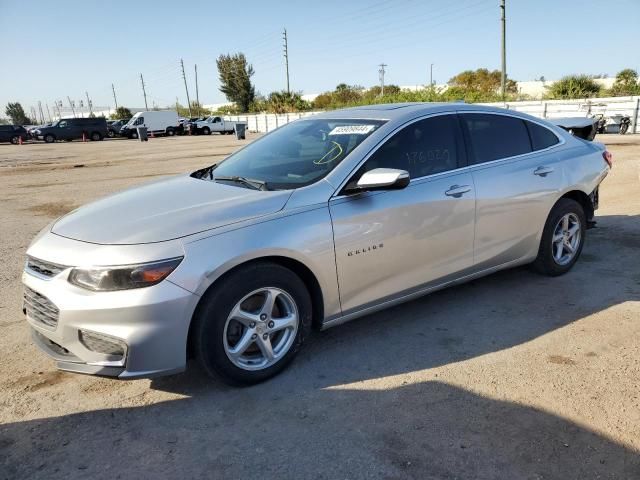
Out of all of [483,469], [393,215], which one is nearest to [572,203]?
[393,215]

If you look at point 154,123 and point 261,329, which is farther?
point 154,123

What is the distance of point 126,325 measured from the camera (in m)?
2.65

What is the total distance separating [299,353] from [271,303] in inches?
24.4

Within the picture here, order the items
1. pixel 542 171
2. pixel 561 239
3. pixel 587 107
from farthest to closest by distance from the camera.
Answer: pixel 587 107 → pixel 561 239 → pixel 542 171

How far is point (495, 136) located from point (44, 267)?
350 centimetres

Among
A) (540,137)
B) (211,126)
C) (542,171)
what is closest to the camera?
(542,171)

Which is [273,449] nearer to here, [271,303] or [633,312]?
[271,303]

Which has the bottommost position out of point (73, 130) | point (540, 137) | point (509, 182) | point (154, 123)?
point (509, 182)

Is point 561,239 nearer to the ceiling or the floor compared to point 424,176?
nearer to the floor

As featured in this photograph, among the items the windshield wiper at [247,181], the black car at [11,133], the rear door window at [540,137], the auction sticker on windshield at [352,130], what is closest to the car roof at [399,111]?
the auction sticker on windshield at [352,130]

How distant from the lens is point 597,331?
146 inches

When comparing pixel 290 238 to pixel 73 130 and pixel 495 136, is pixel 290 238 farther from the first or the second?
pixel 73 130

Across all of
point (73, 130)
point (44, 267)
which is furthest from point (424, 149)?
point (73, 130)

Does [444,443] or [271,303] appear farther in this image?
[271,303]
